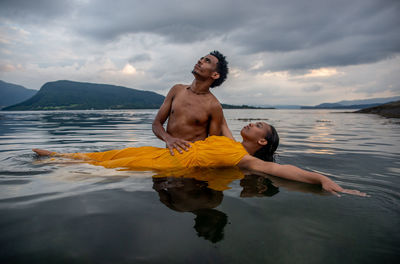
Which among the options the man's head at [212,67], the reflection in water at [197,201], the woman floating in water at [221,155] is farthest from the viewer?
the man's head at [212,67]

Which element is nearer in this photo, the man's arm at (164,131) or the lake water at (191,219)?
the lake water at (191,219)

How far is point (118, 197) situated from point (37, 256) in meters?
1.12

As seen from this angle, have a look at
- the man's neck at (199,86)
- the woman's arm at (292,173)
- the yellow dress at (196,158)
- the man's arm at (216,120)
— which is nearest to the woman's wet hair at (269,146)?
the yellow dress at (196,158)

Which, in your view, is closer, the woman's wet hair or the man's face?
the woman's wet hair

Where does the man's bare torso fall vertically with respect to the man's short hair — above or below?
below

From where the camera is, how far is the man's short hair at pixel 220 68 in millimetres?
5295

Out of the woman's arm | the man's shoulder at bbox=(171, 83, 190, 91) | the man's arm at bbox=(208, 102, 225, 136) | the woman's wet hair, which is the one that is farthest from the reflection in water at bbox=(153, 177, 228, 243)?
the man's shoulder at bbox=(171, 83, 190, 91)

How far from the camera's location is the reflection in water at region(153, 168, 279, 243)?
79.9 inches

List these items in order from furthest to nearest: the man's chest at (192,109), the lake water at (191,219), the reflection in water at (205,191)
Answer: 1. the man's chest at (192,109)
2. the reflection in water at (205,191)
3. the lake water at (191,219)

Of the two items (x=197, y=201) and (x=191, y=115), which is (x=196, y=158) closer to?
(x=191, y=115)

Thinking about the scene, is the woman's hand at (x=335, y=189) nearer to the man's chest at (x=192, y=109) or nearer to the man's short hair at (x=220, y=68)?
the man's chest at (x=192, y=109)

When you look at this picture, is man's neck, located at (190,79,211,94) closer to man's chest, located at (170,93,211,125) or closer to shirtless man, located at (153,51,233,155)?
shirtless man, located at (153,51,233,155)

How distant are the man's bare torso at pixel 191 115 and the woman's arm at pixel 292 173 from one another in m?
1.45

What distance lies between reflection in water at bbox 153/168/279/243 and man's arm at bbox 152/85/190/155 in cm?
47
